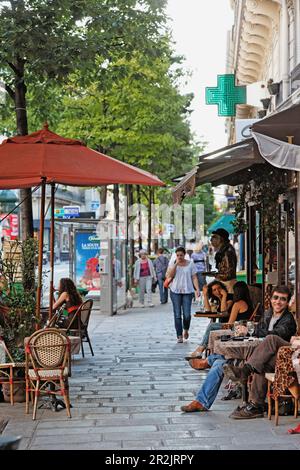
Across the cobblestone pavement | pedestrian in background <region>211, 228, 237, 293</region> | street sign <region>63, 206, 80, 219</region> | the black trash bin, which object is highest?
street sign <region>63, 206, 80, 219</region>

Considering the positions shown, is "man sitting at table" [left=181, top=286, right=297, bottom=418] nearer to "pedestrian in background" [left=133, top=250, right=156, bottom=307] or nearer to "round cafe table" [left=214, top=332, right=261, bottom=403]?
"round cafe table" [left=214, top=332, right=261, bottom=403]

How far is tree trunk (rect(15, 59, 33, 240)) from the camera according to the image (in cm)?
1283

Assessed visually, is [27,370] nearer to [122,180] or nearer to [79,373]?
[122,180]

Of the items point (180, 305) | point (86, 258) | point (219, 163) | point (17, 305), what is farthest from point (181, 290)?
point (86, 258)

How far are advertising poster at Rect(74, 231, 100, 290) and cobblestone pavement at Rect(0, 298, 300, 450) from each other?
875 centimetres

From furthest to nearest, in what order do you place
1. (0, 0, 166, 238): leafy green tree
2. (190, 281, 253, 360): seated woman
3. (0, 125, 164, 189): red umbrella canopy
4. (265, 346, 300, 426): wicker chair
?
(0, 0, 166, 238): leafy green tree → (190, 281, 253, 360): seated woman → (0, 125, 164, 189): red umbrella canopy → (265, 346, 300, 426): wicker chair

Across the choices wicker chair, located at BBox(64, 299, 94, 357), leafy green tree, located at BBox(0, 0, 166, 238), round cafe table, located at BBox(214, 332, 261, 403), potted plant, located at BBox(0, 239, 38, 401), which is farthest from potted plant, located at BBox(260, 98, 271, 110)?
round cafe table, located at BBox(214, 332, 261, 403)

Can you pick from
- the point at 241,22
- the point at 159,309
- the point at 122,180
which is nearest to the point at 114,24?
the point at 122,180

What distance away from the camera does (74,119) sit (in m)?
27.5

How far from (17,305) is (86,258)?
1285 centimetres

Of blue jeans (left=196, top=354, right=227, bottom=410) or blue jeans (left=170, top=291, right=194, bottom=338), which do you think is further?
blue jeans (left=170, top=291, right=194, bottom=338)

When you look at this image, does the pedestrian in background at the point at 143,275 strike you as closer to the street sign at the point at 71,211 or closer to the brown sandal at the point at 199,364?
the street sign at the point at 71,211

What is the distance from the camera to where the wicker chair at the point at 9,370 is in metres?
9.56

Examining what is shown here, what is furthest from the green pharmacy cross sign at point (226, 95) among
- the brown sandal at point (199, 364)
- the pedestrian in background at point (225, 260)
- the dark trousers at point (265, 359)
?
the dark trousers at point (265, 359)
